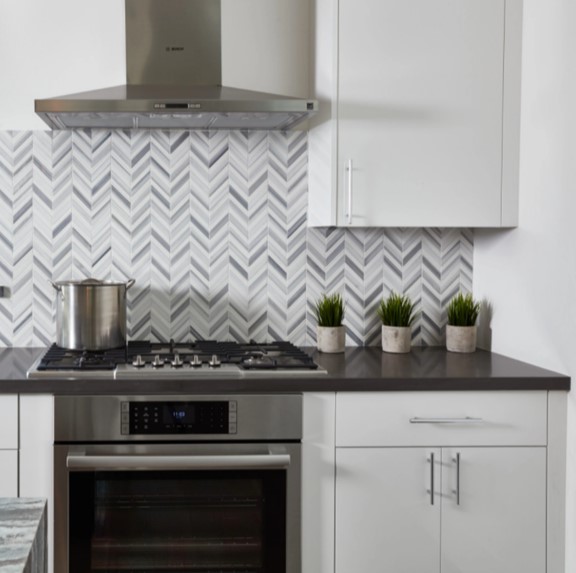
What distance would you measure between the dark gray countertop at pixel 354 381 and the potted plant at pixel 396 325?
0.24 meters

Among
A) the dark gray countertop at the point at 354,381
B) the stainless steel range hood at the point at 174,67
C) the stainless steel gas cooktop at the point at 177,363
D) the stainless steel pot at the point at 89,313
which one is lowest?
the dark gray countertop at the point at 354,381

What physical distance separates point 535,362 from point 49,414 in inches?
57.2

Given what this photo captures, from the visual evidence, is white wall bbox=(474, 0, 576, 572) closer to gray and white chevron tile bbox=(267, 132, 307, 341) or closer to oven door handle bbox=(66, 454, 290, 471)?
gray and white chevron tile bbox=(267, 132, 307, 341)

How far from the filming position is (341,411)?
2.46m

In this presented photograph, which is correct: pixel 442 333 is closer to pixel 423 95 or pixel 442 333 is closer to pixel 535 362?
pixel 535 362

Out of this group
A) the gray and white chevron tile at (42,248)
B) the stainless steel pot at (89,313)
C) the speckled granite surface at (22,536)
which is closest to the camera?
the speckled granite surface at (22,536)

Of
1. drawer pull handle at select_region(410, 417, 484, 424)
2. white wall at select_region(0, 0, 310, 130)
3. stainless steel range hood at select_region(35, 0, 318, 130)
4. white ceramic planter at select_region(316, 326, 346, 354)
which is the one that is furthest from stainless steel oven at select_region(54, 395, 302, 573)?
white wall at select_region(0, 0, 310, 130)

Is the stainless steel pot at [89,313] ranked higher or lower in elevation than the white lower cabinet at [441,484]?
higher

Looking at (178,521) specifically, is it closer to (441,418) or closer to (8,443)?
(8,443)

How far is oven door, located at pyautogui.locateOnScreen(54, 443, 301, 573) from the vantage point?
2.39 m

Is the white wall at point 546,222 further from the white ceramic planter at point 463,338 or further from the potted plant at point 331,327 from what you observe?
the potted plant at point 331,327

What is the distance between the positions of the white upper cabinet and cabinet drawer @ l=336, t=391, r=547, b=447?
0.60 metres

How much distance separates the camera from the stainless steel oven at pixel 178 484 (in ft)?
7.84

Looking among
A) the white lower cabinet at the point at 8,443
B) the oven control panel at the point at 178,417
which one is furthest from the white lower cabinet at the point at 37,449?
the oven control panel at the point at 178,417
